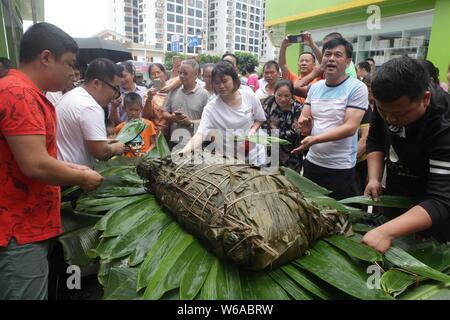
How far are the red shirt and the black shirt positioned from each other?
5.23ft

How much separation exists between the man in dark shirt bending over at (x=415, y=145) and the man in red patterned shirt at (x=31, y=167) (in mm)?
1369

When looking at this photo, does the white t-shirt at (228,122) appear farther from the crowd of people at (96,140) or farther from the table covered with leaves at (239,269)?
the table covered with leaves at (239,269)

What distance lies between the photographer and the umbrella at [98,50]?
6672mm

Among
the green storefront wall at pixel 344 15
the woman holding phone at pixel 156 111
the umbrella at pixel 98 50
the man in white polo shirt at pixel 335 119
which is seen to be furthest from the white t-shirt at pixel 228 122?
the green storefront wall at pixel 344 15

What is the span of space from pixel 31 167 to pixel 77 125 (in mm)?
659

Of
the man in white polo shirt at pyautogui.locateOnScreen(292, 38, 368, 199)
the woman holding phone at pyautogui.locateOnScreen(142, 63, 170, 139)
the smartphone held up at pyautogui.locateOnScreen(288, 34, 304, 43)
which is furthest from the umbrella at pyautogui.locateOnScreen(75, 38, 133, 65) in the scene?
the man in white polo shirt at pyautogui.locateOnScreen(292, 38, 368, 199)

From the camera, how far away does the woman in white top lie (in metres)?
2.70

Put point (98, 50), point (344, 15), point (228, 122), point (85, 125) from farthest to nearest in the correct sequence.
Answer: point (344, 15), point (98, 50), point (228, 122), point (85, 125)

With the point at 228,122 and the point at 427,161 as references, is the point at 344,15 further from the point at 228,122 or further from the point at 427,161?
the point at 427,161

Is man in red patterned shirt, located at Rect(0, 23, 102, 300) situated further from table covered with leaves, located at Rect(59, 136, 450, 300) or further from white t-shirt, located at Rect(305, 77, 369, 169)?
white t-shirt, located at Rect(305, 77, 369, 169)

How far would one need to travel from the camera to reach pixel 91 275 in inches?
65.8

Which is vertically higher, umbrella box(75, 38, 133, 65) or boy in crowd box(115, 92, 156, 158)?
umbrella box(75, 38, 133, 65)

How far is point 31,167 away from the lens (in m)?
1.36

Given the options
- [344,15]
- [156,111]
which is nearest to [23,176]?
[156,111]
